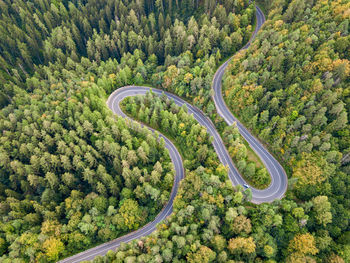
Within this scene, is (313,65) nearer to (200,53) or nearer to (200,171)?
(200,53)

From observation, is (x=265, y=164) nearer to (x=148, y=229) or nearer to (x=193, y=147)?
(x=193, y=147)

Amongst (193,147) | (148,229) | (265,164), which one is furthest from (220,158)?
(148,229)

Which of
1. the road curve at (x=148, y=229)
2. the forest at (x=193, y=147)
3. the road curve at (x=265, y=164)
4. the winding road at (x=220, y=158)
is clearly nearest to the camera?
the forest at (x=193, y=147)

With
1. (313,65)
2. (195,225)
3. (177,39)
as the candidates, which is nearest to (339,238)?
(195,225)

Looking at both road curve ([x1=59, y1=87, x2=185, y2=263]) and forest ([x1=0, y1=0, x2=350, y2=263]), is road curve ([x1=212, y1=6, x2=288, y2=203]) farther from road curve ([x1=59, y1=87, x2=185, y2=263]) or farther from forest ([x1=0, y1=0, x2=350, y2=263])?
road curve ([x1=59, y1=87, x2=185, y2=263])

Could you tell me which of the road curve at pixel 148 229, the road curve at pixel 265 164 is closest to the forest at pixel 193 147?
the road curve at pixel 265 164

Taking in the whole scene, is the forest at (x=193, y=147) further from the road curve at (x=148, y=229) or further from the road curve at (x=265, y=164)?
the road curve at (x=148, y=229)
